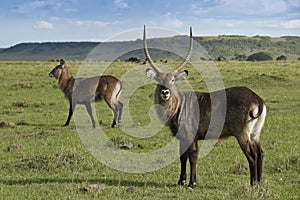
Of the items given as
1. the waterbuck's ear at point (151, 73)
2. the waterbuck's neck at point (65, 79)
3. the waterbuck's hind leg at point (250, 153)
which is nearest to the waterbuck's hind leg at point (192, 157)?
the waterbuck's hind leg at point (250, 153)

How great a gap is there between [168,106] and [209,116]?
27.4 inches

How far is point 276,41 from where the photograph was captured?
147m

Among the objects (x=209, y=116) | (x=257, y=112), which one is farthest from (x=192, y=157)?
(x=257, y=112)

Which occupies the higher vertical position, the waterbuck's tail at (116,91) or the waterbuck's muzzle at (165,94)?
the waterbuck's muzzle at (165,94)

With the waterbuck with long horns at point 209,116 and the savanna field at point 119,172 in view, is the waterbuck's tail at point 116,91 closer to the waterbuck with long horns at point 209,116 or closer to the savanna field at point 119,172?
the savanna field at point 119,172

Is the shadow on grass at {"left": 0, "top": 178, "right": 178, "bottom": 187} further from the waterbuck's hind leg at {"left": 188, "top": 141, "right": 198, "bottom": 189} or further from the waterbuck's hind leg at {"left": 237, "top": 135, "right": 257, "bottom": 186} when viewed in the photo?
the waterbuck's hind leg at {"left": 237, "top": 135, "right": 257, "bottom": 186}

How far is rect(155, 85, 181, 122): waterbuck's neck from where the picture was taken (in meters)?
7.11

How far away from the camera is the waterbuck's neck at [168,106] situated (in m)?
7.11

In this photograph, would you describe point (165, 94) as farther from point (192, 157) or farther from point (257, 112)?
point (257, 112)

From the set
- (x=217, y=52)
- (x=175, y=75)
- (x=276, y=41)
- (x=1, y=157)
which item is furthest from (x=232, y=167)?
(x=276, y=41)

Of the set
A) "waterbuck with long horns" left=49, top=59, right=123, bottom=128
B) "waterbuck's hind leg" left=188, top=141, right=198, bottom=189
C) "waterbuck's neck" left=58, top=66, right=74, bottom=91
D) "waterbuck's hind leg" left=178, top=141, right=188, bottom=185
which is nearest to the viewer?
"waterbuck's hind leg" left=188, top=141, right=198, bottom=189

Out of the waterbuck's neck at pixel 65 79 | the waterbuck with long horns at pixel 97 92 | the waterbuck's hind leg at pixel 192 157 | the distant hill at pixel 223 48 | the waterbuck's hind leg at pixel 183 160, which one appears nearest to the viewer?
the waterbuck's hind leg at pixel 192 157

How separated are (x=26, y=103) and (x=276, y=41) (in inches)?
5450

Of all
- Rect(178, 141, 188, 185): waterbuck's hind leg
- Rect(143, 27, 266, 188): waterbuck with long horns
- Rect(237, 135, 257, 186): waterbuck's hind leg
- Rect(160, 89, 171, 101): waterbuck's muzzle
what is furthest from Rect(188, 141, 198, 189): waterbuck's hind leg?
Rect(160, 89, 171, 101): waterbuck's muzzle
